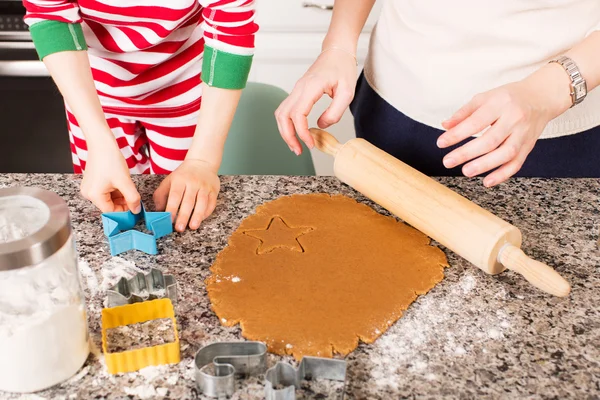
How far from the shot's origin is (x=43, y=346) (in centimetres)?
62

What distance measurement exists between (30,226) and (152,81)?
680mm

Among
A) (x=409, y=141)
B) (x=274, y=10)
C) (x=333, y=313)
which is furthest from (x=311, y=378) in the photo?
(x=274, y=10)

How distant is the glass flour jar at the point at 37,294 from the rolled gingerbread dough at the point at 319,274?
19 centimetres

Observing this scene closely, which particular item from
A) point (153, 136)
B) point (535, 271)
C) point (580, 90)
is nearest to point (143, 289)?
point (535, 271)

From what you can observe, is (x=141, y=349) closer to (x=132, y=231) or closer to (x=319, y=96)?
(x=132, y=231)

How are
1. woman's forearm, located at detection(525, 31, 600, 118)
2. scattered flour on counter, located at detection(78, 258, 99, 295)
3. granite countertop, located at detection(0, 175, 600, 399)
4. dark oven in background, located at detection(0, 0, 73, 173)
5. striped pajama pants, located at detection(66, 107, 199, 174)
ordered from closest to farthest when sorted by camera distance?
1. granite countertop, located at detection(0, 175, 600, 399)
2. scattered flour on counter, located at detection(78, 258, 99, 295)
3. woman's forearm, located at detection(525, 31, 600, 118)
4. striped pajama pants, located at detection(66, 107, 199, 174)
5. dark oven in background, located at detection(0, 0, 73, 173)

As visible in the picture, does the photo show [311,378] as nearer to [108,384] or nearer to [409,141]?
[108,384]

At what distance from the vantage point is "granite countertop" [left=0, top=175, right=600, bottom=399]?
0.67m

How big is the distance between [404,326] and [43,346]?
422mm

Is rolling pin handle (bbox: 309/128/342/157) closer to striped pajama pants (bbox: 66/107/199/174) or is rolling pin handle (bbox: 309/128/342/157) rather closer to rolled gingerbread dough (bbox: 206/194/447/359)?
rolled gingerbread dough (bbox: 206/194/447/359)

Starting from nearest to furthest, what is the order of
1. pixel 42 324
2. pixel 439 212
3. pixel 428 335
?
pixel 42 324 → pixel 428 335 → pixel 439 212

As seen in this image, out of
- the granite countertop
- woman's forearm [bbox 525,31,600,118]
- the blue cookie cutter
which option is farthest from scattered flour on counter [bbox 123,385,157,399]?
woman's forearm [bbox 525,31,600,118]

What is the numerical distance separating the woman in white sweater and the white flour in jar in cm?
47

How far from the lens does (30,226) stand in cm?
63
